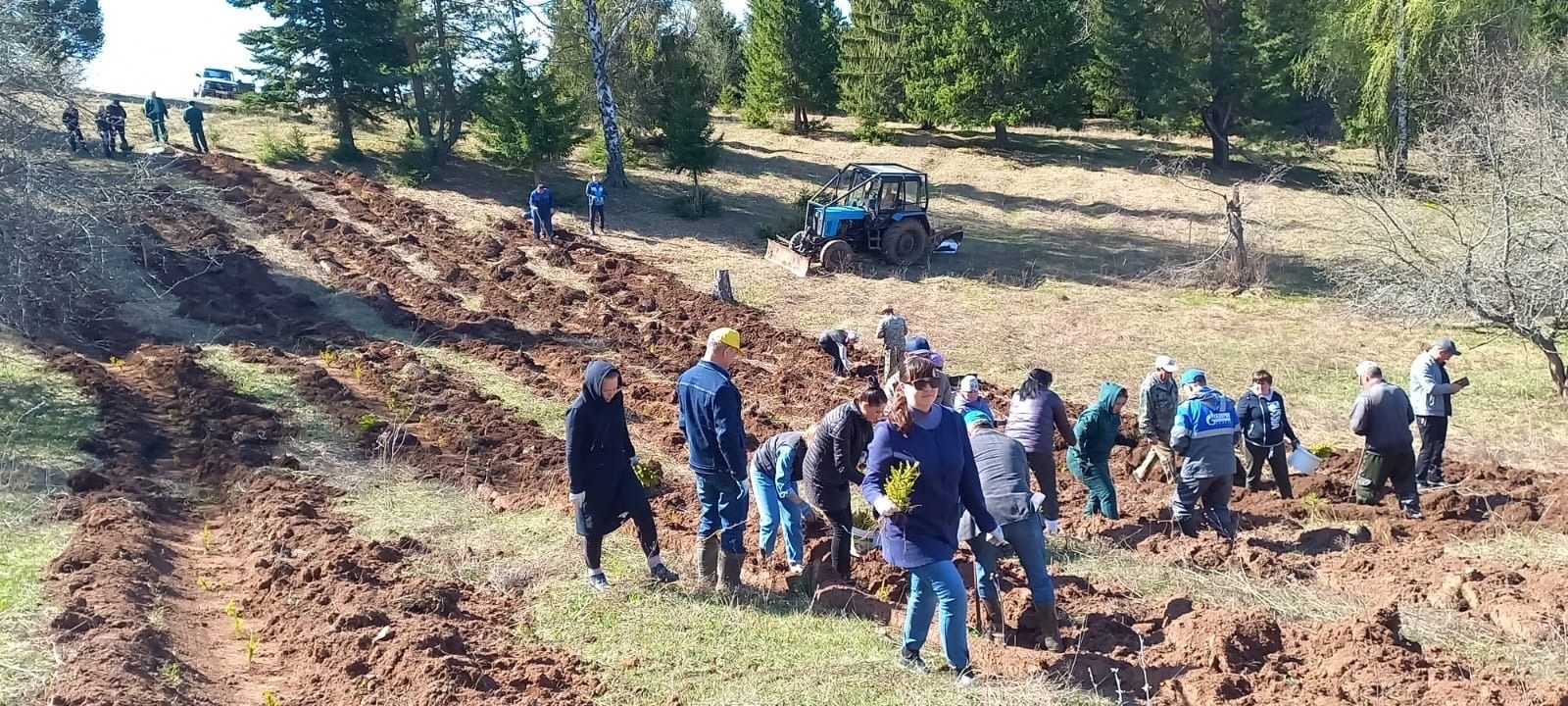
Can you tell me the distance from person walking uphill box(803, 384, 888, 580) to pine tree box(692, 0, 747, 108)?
133 ft

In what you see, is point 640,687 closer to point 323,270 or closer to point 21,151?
point 21,151

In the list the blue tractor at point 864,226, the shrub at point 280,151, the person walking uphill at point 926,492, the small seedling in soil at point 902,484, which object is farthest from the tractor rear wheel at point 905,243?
the small seedling in soil at point 902,484

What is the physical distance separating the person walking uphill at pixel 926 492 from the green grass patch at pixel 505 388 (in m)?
6.58

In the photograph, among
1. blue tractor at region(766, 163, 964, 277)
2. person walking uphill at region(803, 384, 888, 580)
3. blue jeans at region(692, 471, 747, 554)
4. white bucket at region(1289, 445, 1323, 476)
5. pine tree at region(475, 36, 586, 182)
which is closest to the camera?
person walking uphill at region(803, 384, 888, 580)

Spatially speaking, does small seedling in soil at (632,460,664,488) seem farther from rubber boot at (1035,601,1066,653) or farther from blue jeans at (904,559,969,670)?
blue jeans at (904,559,969,670)

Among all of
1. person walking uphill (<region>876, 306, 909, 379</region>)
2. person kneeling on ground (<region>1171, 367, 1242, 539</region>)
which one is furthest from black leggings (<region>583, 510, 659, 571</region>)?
person walking uphill (<region>876, 306, 909, 379</region>)

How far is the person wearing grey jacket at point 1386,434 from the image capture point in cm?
924

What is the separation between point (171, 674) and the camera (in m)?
5.86

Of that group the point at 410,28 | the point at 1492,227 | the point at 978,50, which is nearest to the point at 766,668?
the point at 1492,227

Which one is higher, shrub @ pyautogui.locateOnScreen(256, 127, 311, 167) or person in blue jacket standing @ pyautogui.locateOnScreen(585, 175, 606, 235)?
shrub @ pyautogui.locateOnScreen(256, 127, 311, 167)

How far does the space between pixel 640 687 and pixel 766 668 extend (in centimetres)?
66

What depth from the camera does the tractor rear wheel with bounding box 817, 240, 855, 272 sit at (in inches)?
827

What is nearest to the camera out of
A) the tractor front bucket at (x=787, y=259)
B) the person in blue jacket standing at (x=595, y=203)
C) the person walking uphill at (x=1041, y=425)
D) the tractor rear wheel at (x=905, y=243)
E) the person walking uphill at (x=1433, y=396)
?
the person walking uphill at (x=1041, y=425)

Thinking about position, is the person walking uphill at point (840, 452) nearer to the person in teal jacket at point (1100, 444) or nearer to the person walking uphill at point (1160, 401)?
the person in teal jacket at point (1100, 444)
